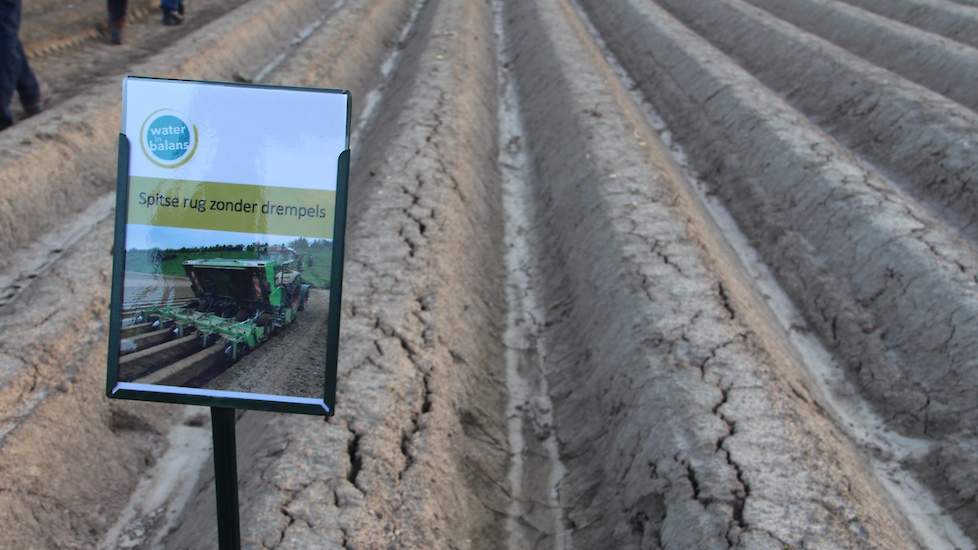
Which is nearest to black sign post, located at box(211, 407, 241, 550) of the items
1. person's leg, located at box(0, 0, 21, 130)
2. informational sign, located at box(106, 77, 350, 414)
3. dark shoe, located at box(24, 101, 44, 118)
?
informational sign, located at box(106, 77, 350, 414)

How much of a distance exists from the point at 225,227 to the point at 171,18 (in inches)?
397

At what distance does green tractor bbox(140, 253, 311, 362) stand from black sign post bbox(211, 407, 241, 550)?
156 millimetres

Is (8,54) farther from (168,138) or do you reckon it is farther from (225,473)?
(225,473)

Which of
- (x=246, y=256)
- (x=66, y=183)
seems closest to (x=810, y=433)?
(x=246, y=256)

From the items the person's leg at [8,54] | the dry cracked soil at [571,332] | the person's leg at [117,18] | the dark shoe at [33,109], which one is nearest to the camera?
the dry cracked soil at [571,332]

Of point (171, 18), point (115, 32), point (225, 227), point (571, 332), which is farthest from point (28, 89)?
point (225, 227)

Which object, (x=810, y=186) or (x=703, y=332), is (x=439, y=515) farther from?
(x=810, y=186)

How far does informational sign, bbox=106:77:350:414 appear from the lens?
1853mm

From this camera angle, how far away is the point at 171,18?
10.8m

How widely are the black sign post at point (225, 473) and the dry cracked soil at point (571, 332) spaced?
129 millimetres

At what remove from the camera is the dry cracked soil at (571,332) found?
290cm

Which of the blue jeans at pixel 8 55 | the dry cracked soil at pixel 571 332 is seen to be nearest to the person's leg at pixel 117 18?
the dry cracked soil at pixel 571 332

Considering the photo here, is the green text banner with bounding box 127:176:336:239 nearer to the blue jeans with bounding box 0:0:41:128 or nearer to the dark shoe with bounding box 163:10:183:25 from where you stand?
the blue jeans with bounding box 0:0:41:128

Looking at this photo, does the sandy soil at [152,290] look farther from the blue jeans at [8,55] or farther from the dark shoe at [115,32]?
the dark shoe at [115,32]
